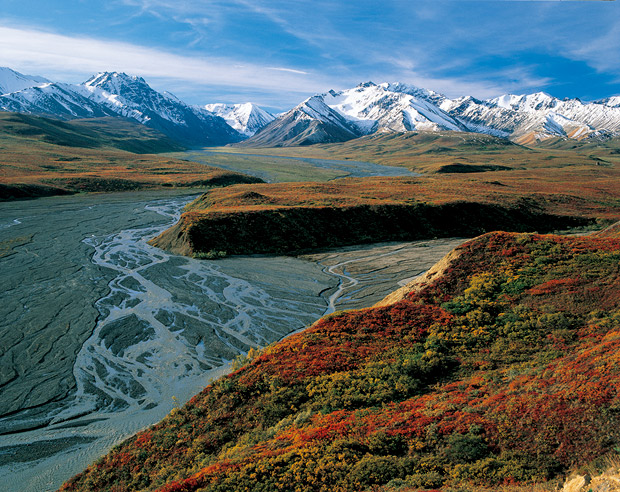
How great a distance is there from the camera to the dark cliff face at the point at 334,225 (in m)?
62.4

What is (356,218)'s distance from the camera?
243 feet

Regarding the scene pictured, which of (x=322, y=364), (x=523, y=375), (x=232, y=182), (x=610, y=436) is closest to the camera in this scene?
(x=610, y=436)

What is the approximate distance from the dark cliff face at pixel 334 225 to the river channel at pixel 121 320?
4246 millimetres

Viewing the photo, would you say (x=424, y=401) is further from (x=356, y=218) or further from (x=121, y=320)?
(x=356, y=218)

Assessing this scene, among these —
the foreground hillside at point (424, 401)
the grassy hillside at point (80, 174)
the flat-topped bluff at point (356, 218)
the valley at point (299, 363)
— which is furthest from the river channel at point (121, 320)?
the grassy hillside at point (80, 174)

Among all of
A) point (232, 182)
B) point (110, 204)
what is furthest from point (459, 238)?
point (232, 182)

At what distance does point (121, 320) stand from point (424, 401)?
29337 millimetres

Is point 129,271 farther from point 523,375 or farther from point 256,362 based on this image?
point 523,375

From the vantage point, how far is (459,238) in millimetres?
72188

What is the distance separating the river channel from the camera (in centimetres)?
2250

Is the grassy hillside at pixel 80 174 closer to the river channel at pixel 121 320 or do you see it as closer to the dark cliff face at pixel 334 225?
the river channel at pixel 121 320

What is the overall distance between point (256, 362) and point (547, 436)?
15.7 m

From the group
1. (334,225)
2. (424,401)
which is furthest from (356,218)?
(424,401)

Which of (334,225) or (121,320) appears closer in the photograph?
(121,320)
